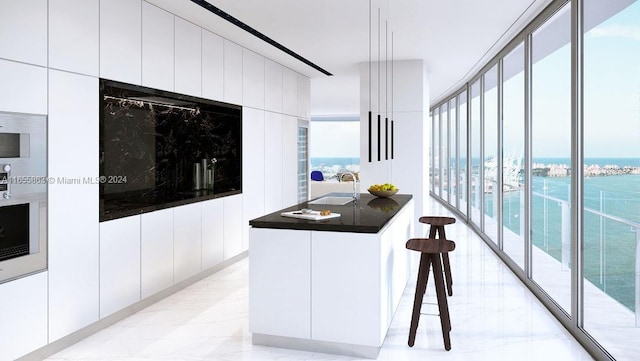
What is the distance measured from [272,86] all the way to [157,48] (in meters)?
2.71

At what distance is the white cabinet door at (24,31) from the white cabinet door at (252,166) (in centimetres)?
306

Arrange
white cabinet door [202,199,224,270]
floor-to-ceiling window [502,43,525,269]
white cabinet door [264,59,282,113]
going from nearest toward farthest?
white cabinet door [202,199,224,270] < floor-to-ceiling window [502,43,525,269] < white cabinet door [264,59,282,113]

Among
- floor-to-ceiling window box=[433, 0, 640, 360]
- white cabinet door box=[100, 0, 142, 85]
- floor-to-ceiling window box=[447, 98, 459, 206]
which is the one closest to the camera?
floor-to-ceiling window box=[433, 0, 640, 360]

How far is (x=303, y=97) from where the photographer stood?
27.5 feet

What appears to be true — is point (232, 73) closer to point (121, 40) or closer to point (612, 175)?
point (121, 40)

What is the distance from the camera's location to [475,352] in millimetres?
3336

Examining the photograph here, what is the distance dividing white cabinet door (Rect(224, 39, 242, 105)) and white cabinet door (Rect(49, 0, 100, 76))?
205 centimetres

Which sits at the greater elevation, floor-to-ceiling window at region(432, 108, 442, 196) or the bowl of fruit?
floor-to-ceiling window at region(432, 108, 442, 196)

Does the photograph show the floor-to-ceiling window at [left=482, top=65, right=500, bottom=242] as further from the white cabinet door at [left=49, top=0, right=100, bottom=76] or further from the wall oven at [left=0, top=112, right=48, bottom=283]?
the wall oven at [left=0, top=112, right=48, bottom=283]

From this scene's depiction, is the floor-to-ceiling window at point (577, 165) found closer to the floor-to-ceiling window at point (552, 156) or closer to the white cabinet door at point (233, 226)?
the floor-to-ceiling window at point (552, 156)

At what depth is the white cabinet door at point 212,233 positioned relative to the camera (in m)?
5.32

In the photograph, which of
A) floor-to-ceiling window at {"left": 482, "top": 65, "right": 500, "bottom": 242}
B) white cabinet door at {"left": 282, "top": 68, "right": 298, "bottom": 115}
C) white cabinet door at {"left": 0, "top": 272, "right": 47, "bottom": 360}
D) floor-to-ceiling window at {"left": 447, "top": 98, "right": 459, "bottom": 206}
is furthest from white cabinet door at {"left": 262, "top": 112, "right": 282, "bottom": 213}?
floor-to-ceiling window at {"left": 447, "top": 98, "right": 459, "bottom": 206}

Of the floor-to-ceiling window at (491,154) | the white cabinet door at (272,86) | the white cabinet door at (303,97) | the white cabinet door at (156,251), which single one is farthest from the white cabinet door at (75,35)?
the floor-to-ceiling window at (491,154)

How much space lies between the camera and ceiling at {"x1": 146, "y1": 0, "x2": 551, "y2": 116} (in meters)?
4.48
